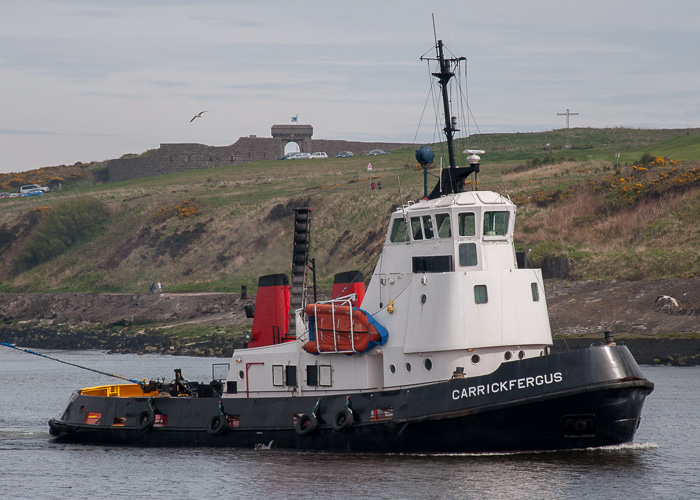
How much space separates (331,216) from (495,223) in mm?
42916

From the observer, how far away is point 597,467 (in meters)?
18.4

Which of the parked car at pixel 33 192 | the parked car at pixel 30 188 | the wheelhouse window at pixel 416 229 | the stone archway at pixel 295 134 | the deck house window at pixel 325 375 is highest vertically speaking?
the stone archway at pixel 295 134

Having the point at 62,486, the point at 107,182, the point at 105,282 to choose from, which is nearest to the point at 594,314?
the point at 62,486

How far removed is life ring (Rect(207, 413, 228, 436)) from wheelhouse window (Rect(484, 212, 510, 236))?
7419 millimetres

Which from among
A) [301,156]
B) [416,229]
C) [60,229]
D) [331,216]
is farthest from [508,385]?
[301,156]

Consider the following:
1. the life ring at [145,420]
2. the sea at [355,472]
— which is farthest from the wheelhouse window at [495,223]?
the life ring at [145,420]

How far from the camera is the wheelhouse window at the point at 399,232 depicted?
20.5 meters

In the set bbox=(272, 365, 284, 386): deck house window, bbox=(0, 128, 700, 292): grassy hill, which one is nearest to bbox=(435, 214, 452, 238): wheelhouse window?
bbox=(272, 365, 284, 386): deck house window

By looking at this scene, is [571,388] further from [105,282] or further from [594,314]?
[105,282]

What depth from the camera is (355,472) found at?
18.8m

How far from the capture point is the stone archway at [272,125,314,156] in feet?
341

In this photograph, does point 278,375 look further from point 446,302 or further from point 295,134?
point 295,134

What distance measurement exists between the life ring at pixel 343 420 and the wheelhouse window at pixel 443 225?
4172 mm

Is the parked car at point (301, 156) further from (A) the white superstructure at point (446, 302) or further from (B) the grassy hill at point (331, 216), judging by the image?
(A) the white superstructure at point (446, 302)
